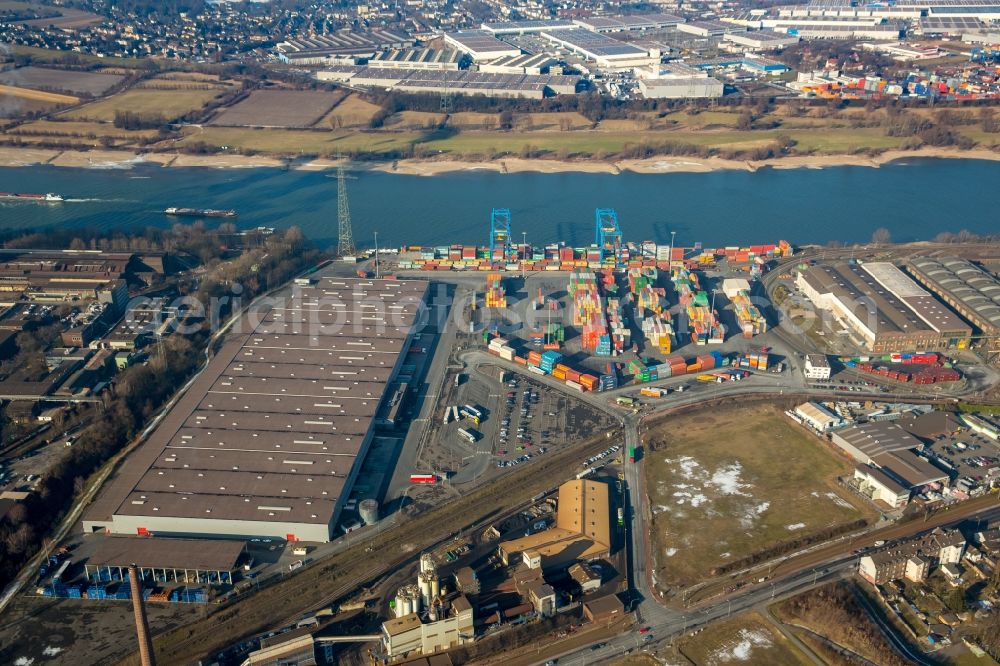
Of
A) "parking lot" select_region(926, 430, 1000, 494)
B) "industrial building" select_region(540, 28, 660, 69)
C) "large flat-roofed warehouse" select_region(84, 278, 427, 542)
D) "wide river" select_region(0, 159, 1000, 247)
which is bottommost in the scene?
"parking lot" select_region(926, 430, 1000, 494)

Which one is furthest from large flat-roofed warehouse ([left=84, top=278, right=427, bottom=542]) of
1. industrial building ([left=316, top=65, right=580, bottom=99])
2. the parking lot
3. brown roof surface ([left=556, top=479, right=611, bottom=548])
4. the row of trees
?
industrial building ([left=316, top=65, right=580, bottom=99])

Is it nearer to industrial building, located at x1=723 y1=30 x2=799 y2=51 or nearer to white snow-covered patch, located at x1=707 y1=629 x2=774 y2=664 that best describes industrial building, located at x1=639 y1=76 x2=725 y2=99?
industrial building, located at x1=723 y1=30 x2=799 y2=51

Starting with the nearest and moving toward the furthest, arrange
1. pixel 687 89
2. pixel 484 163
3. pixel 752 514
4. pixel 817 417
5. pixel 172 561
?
1. pixel 172 561
2. pixel 752 514
3. pixel 817 417
4. pixel 484 163
5. pixel 687 89

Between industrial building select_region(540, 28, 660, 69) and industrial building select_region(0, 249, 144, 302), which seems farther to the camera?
industrial building select_region(540, 28, 660, 69)

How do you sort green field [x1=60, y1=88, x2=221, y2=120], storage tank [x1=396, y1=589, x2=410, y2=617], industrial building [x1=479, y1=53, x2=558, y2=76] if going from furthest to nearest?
industrial building [x1=479, y1=53, x2=558, y2=76] → green field [x1=60, y1=88, x2=221, y2=120] → storage tank [x1=396, y1=589, x2=410, y2=617]

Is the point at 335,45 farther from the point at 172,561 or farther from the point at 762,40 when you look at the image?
the point at 172,561

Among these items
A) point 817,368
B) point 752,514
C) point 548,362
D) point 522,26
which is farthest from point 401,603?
point 522,26
